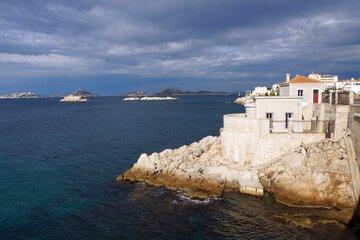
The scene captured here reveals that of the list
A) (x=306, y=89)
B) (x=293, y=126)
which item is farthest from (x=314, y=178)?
(x=306, y=89)

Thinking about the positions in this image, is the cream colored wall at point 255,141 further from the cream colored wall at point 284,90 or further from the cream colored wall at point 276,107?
the cream colored wall at point 284,90

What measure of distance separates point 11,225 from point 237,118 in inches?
919

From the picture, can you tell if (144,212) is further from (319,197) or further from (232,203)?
(319,197)

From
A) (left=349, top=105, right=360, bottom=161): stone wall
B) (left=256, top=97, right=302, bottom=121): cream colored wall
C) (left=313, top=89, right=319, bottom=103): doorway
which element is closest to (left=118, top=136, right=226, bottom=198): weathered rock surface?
(left=256, top=97, right=302, bottom=121): cream colored wall

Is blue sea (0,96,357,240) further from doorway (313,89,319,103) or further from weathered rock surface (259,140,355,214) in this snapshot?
→ doorway (313,89,319,103)

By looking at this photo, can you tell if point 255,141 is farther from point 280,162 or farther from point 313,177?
point 313,177

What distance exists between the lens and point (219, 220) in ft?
97.0

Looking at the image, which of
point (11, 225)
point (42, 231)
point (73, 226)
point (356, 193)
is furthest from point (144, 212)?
point (356, 193)

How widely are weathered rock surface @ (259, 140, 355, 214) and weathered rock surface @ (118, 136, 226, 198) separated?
199 inches

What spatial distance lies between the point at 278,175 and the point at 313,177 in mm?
3364

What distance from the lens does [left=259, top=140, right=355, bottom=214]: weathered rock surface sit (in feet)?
103

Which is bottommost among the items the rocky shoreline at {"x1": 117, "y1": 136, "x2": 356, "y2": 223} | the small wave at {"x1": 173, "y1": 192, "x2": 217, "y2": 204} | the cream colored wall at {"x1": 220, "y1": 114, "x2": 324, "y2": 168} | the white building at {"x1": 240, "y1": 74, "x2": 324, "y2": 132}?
the small wave at {"x1": 173, "y1": 192, "x2": 217, "y2": 204}

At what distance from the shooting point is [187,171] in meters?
38.3

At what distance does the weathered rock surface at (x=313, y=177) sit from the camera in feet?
103
